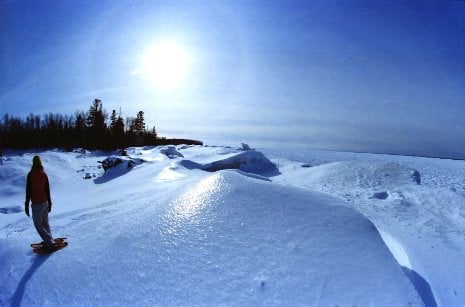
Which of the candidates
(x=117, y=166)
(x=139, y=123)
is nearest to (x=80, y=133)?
(x=139, y=123)

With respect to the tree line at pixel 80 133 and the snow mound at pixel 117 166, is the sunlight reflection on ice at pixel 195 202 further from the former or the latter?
the tree line at pixel 80 133

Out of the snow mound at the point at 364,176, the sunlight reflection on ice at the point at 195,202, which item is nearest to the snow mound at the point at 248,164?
the snow mound at the point at 364,176

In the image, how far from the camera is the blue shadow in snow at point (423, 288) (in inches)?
161

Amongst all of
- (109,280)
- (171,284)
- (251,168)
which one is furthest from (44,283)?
(251,168)

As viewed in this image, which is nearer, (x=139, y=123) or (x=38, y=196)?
(x=38, y=196)

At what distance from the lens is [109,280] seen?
12.5ft

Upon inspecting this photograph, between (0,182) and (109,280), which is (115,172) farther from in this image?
(109,280)

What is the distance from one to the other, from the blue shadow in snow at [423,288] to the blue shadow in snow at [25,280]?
18.4 ft

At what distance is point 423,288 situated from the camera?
14.6 ft

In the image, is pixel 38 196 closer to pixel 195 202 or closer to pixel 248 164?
pixel 195 202

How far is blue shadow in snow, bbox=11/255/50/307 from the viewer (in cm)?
359

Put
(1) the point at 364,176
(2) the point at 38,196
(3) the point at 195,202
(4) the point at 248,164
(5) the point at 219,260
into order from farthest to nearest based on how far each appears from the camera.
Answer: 1. (4) the point at 248,164
2. (1) the point at 364,176
3. (3) the point at 195,202
4. (2) the point at 38,196
5. (5) the point at 219,260

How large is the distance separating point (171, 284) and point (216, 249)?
86 centimetres

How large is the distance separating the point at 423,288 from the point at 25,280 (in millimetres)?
A: 6039
